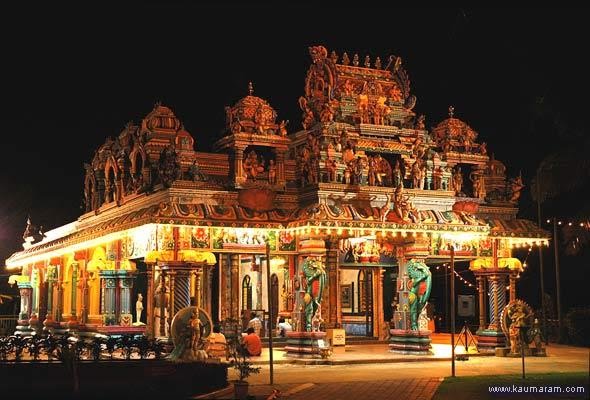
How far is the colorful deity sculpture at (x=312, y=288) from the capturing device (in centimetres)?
2453

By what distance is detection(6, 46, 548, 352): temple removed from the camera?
955 inches

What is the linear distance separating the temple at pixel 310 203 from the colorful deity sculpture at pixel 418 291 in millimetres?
33

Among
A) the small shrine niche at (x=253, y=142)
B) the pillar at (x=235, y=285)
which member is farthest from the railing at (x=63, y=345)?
the pillar at (x=235, y=285)

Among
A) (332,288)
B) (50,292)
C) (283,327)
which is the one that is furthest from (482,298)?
(50,292)

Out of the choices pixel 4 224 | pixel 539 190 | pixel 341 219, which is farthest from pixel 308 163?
pixel 4 224

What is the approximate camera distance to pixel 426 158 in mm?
26656

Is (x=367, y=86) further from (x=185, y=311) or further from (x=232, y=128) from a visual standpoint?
(x=185, y=311)

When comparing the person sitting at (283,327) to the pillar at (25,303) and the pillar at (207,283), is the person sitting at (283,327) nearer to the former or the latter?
the pillar at (207,283)

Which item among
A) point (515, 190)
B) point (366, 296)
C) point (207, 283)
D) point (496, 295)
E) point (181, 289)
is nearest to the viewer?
point (181, 289)

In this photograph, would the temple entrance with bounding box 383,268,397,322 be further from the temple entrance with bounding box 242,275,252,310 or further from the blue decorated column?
the blue decorated column

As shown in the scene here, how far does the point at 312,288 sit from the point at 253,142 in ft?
13.4

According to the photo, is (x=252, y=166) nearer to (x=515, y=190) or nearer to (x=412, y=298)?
(x=412, y=298)

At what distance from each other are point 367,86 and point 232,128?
175 inches

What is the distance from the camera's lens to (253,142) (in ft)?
81.6
